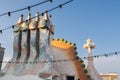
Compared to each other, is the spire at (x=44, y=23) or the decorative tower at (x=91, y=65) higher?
the spire at (x=44, y=23)

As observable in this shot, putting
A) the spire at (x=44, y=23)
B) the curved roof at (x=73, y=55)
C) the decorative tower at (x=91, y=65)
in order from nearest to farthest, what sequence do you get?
the spire at (x=44, y=23) → the curved roof at (x=73, y=55) → the decorative tower at (x=91, y=65)

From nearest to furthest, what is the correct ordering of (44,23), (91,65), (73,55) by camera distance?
1. (44,23)
2. (73,55)
3. (91,65)

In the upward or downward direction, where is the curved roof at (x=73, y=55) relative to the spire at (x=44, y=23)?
downward

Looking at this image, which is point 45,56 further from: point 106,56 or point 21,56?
point 106,56

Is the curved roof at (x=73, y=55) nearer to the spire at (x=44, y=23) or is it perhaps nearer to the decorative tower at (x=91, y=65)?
the decorative tower at (x=91, y=65)

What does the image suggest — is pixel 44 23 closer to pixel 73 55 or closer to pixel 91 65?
pixel 73 55

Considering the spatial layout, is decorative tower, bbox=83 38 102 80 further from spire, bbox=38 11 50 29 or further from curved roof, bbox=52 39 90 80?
spire, bbox=38 11 50 29

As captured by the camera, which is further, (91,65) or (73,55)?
(91,65)

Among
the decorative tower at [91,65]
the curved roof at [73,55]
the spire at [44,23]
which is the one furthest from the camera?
the decorative tower at [91,65]

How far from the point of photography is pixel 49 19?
14.2 metres

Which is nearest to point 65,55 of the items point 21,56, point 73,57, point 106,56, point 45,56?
point 73,57

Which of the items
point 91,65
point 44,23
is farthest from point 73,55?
point 44,23

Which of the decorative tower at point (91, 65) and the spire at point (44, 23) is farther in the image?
the decorative tower at point (91, 65)

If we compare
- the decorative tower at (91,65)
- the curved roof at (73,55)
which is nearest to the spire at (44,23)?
the curved roof at (73,55)
